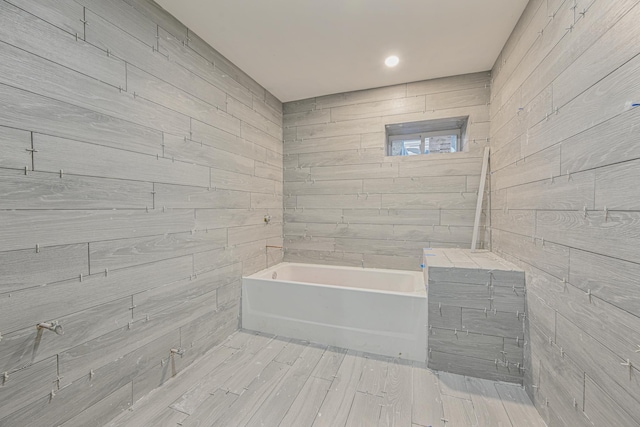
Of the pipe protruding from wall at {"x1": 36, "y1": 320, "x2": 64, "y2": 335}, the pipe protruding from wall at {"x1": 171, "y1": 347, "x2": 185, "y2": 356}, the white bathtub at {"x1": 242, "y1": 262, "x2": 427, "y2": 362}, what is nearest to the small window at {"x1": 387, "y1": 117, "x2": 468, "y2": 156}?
the white bathtub at {"x1": 242, "y1": 262, "x2": 427, "y2": 362}

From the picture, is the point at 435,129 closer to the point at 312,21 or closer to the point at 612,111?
the point at 312,21

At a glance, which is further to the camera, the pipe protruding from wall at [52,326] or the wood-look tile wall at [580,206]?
the pipe protruding from wall at [52,326]

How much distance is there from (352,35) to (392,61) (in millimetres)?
545

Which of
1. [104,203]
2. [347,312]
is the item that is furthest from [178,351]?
[347,312]

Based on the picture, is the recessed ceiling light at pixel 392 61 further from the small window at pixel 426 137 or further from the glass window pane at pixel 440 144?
the glass window pane at pixel 440 144

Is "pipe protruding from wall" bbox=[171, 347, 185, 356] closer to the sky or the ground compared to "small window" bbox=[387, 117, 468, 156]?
closer to the ground

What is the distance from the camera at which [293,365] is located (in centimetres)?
198

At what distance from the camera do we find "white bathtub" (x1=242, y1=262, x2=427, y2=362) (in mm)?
2047

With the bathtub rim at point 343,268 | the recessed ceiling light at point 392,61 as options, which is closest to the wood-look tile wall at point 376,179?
the bathtub rim at point 343,268

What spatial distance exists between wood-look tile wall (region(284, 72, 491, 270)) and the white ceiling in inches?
11.2

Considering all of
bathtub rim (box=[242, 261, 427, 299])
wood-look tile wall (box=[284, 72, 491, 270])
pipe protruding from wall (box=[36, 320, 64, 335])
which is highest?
wood-look tile wall (box=[284, 72, 491, 270])

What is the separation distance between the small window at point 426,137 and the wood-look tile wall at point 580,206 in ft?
3.30

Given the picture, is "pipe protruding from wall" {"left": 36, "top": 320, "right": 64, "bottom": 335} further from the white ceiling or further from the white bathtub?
the white ceiling

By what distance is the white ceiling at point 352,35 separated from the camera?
5.68 ft
